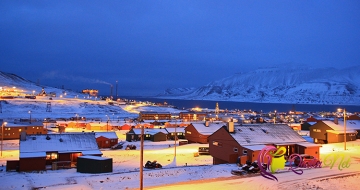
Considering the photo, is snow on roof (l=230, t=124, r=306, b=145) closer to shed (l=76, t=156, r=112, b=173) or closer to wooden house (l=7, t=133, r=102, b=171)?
shed (l=76, t=156, r=112, b=173)

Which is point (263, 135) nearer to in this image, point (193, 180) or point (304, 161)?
point (304, 161)

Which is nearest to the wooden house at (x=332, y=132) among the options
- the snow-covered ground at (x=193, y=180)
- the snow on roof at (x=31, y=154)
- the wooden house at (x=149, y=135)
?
the snow-covered ground at (x=193, y=180)

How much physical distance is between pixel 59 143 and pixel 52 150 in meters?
1.18

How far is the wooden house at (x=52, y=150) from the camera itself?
27.5m

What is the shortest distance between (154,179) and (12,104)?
102m

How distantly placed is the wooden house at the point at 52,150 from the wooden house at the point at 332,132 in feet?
105

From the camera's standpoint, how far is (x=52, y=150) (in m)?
30.4

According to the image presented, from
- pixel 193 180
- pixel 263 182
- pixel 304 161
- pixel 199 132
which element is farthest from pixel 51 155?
pixel 199 132

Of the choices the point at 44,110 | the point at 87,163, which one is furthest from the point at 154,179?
the point at 44,110

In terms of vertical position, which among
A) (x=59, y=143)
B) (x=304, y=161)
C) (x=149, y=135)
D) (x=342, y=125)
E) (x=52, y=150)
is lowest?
(x=149, y=135)

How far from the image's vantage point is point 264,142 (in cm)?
3108

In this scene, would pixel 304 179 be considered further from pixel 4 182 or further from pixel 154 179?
pixel 4 182

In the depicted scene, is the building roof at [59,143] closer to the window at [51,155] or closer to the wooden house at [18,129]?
the window at [51,155]

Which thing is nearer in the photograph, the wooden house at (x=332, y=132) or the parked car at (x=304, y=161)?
the parked car at (x=304, y=161)
